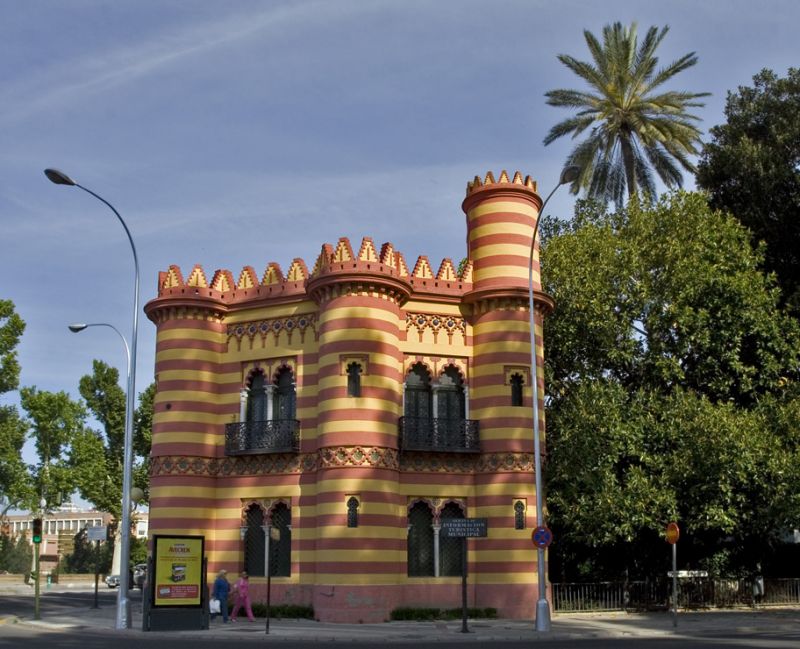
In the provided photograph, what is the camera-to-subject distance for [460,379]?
29500 millimetres

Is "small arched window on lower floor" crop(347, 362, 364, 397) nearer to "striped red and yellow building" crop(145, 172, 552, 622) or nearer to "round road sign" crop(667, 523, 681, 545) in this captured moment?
"striped red and yellow building" crop(145, 172, 552, 622)

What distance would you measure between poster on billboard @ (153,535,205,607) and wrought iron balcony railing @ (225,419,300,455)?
4.64 metres

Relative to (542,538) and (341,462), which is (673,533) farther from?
(341,462)

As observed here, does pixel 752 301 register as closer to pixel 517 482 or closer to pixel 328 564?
pixel 517 482

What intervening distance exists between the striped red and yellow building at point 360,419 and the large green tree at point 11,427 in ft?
66.2

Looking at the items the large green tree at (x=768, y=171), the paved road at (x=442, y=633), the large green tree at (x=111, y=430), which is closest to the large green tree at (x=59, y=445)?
the large green tree at (x=111, y=430)

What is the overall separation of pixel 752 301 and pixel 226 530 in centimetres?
1914

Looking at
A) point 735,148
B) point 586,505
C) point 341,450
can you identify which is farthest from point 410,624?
point 735,148

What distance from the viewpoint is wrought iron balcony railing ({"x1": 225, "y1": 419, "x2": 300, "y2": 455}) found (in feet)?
93.4

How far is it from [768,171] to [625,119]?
7.16 meters

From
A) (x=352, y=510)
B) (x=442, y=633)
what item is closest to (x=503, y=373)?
(x=352, y=510)

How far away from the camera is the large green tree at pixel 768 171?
38.5 m

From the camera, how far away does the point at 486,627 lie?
2503cm

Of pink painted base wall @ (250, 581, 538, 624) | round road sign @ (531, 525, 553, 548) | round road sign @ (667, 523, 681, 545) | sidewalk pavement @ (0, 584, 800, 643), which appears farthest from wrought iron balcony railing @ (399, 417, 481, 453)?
round road sign @ (667, 523, 681, 545)
